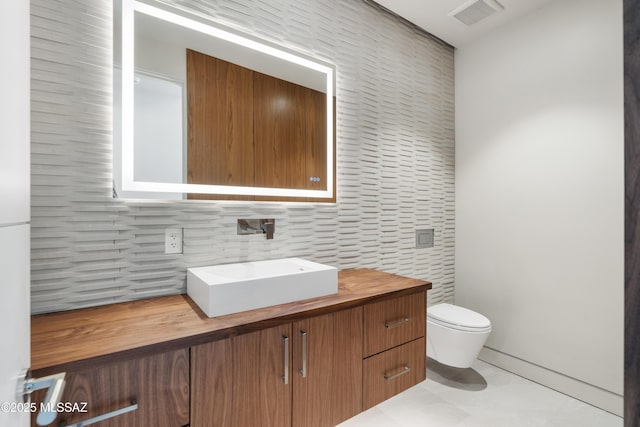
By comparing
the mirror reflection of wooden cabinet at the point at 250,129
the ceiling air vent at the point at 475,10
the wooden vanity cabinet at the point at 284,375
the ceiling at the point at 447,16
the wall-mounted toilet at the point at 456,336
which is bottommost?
the wall-mounted toilet at the point at 456,336

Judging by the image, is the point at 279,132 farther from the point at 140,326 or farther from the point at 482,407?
the point at 482,407

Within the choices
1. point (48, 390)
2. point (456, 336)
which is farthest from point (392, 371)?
point (48, 390)

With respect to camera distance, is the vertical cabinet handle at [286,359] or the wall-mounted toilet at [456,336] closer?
the vertical cabinet handle at [286,359]

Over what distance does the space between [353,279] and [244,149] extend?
35.0 inches

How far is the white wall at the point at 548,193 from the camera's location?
180 cm

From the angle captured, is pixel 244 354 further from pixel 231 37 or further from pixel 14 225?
pixel 231 37

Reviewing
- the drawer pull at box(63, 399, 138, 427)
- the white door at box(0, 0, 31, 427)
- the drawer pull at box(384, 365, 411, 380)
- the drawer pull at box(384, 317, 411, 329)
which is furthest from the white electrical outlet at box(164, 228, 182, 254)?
the drawer pull at box(384, 365, 411, 380)

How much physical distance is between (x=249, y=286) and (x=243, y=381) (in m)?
0.31

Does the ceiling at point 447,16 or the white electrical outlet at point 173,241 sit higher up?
the ceiling at point 447,16

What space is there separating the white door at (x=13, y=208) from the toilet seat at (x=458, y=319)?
2.00m

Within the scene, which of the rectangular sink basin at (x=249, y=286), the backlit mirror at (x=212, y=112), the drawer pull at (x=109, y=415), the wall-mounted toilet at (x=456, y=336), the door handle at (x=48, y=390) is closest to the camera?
the door handle at (x=48, y=390)

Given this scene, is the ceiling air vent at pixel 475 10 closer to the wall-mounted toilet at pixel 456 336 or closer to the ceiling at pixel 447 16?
the ceiling at pixel 447 16

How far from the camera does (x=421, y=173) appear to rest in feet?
7.74

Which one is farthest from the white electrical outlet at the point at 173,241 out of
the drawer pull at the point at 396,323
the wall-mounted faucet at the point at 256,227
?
the drawer pull at the point at 396,323
